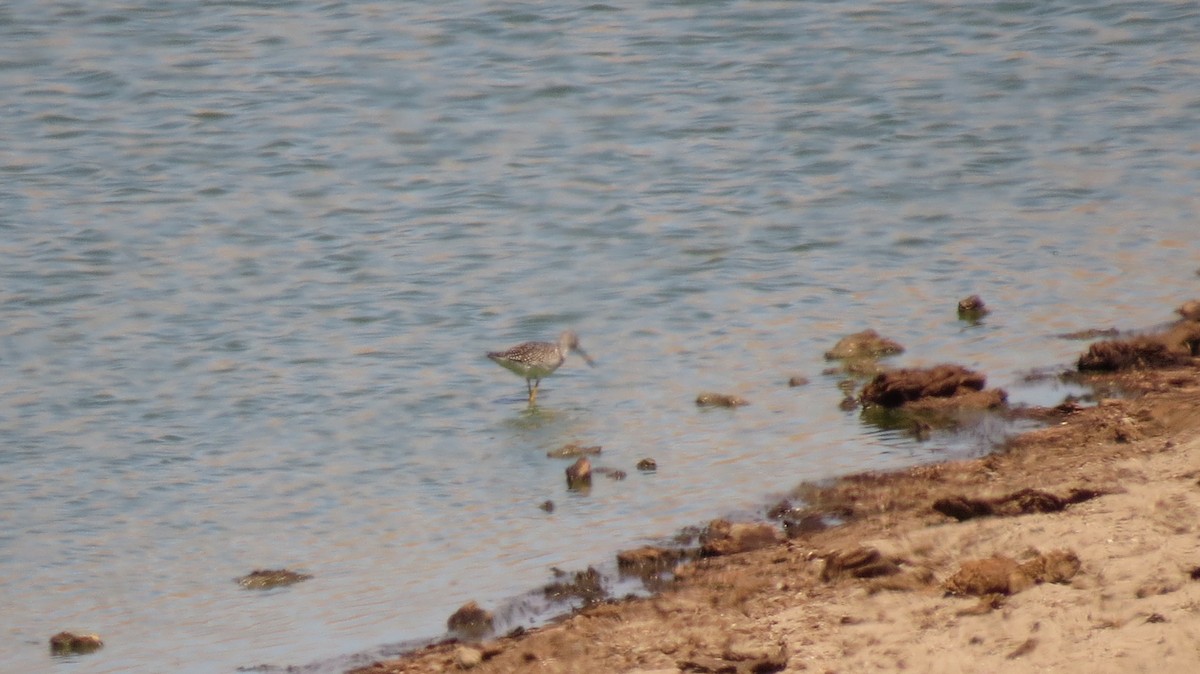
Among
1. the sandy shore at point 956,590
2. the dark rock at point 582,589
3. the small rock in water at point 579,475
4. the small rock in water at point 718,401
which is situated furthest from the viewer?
the small rock in water at point 718,401

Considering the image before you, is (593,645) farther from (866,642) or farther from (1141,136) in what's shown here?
(1141,136)

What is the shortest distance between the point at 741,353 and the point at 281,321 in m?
2.73

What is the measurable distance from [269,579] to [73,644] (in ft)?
2.67

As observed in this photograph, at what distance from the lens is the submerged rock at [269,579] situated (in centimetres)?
666

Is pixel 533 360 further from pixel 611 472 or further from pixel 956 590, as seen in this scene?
pixel 956 590

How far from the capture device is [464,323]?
1020cm

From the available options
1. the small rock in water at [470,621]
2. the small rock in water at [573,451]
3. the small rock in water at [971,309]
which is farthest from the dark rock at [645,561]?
the small rock in water at [971,309]

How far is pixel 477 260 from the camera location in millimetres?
11312

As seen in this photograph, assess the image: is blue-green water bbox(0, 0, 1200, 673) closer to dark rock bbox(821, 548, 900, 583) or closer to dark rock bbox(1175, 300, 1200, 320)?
dark rock bbox(1175, 300, 1200, 320)

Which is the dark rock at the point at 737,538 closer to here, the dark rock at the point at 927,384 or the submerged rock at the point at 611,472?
the submerged rock at the point at 611,472

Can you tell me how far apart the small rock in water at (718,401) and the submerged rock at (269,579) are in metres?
2.49

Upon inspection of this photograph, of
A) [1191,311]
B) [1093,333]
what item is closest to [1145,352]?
[1191,311]

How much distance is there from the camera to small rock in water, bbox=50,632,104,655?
20.1 ft

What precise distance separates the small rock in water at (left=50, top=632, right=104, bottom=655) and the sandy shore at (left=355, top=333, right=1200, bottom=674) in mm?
1165
